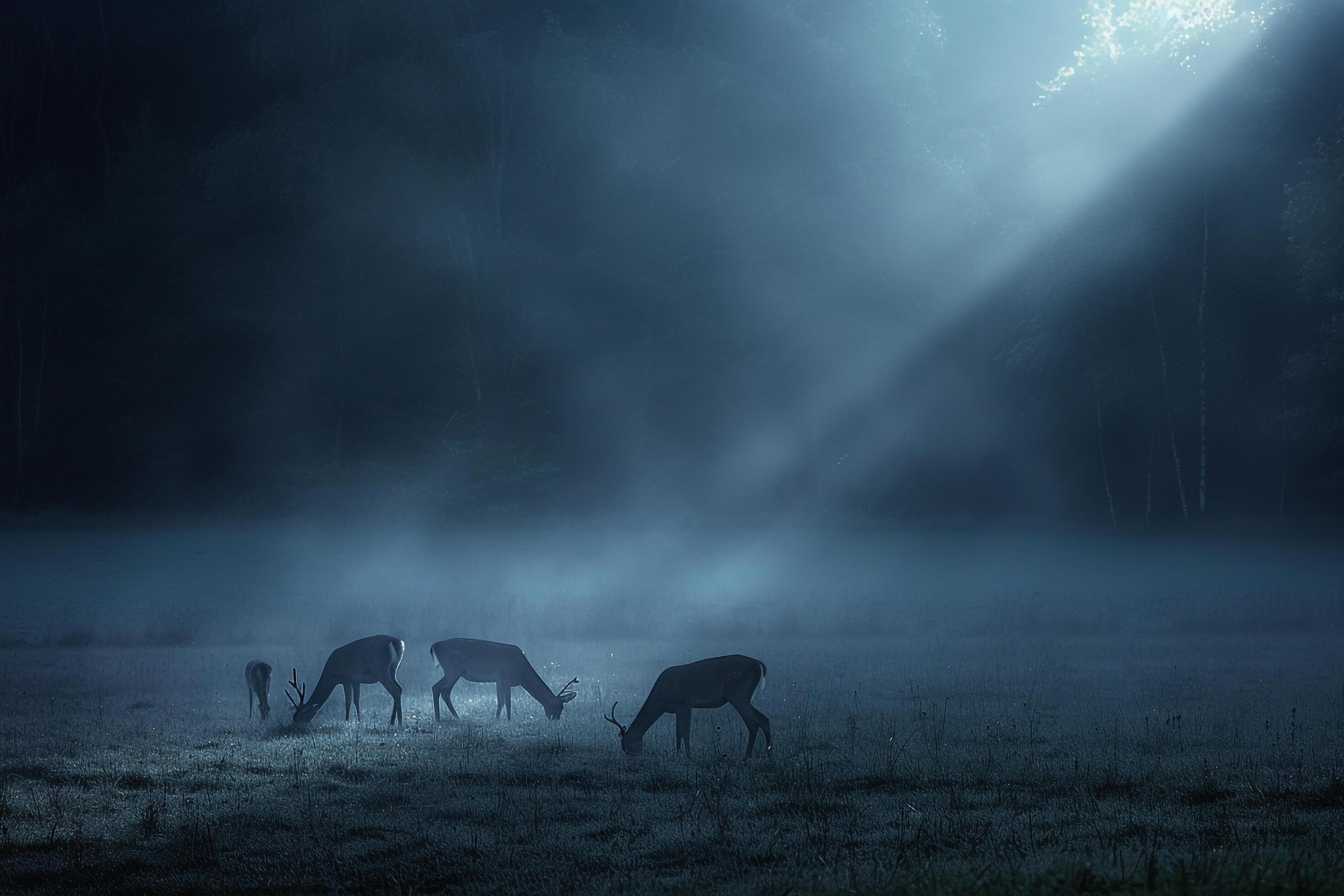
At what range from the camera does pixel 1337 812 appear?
303 inches

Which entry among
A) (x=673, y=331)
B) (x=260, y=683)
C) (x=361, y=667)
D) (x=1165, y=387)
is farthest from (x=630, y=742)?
(x=1165, y=387)

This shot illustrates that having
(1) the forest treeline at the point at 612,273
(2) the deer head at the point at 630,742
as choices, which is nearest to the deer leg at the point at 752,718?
(2) the deer head at the point at 630,742

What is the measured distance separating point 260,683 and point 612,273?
1632cm

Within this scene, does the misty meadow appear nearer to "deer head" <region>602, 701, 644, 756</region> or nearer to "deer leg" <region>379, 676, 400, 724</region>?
"deer leg" <region>379, 676, 400, 724</region>

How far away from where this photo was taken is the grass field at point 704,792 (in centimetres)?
646

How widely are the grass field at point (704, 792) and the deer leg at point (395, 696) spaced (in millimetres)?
162

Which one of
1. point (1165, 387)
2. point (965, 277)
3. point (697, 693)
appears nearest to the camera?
point (697, 693)

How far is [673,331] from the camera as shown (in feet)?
94.5

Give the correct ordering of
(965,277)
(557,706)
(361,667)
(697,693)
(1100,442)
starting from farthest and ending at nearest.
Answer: (965,277) < (1100,442) < (361,667) < (557,706) < (697,693)

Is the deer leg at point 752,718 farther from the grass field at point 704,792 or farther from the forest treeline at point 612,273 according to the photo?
the forest treeline at point 612,273

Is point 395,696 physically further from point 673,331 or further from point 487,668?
point 673,331

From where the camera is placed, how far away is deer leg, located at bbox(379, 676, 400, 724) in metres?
12.4

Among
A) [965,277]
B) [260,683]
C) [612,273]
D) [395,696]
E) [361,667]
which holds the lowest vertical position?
[395,696]

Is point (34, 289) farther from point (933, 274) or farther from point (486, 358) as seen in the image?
point (933, 274)
